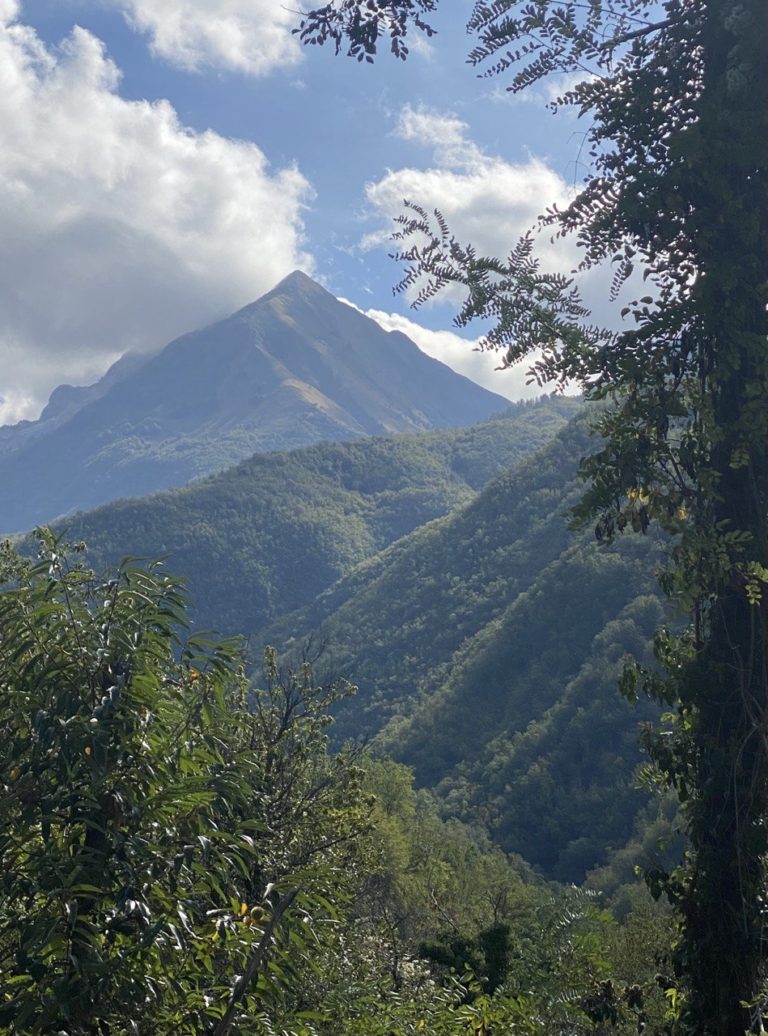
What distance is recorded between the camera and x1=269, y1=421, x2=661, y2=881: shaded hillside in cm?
9812

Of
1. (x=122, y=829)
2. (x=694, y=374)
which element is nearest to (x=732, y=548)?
(x=694, y=374)

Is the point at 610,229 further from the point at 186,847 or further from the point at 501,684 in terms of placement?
the point at 501,684

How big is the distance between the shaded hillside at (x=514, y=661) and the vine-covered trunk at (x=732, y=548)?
5553cm

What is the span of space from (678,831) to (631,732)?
103 m

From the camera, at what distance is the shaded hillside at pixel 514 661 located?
9812 cm

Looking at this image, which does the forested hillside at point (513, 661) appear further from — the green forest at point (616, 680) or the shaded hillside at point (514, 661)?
the green forest at point (616, 680)

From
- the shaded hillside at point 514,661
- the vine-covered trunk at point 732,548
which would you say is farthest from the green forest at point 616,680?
the shaded hillside at point 514,661

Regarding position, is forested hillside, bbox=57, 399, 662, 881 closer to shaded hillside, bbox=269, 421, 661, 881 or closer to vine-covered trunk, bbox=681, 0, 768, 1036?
shaded hillside, bbox=269, 421, 661, 881

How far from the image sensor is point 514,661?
133m

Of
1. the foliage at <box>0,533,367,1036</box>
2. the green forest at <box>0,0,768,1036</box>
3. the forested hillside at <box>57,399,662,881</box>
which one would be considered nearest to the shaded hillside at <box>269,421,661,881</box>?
the forested hillside at <box>57,399,662,881</box>

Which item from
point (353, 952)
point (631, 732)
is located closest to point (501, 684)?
point (631, 732)

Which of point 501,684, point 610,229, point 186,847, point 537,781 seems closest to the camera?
point 186,847

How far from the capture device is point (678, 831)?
4164 mm

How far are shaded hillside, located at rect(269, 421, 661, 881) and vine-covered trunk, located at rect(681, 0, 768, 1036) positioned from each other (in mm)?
55528
